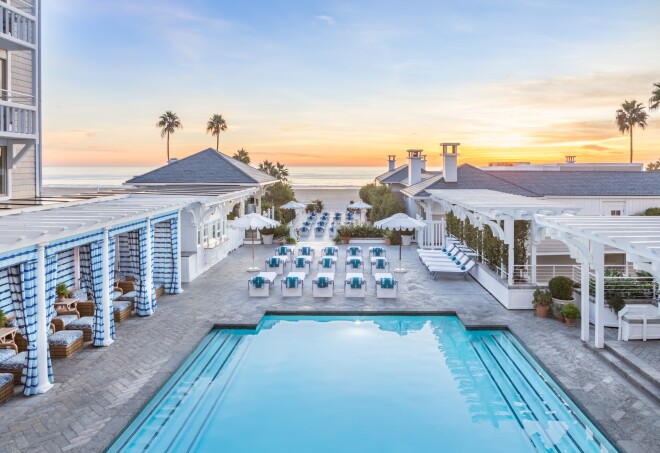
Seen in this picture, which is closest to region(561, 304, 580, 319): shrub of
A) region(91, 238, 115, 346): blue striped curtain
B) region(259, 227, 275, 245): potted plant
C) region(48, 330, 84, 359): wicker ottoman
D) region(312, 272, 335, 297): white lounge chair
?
region(312, 272, 335, 297): white lounge chair

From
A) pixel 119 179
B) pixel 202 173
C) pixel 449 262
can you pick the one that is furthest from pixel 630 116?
pixel 119 179

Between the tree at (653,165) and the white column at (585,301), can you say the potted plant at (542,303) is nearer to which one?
the white column at (585,301)

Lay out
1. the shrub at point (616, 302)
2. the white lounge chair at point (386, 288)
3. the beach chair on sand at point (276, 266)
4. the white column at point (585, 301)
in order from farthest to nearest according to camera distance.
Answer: the beach chair on sand at point (276, 266) → the white lounge chair at point (386, 288) → the shrub at point (616, 302) → the white column at point (585, 301)

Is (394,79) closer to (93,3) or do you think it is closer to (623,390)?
(93,3)

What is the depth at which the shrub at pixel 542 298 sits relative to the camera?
534 inches

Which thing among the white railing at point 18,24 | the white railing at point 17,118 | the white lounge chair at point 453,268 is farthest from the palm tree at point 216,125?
the white railing at point 17,118

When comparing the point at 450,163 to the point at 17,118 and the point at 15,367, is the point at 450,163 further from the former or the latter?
the point at 15,367

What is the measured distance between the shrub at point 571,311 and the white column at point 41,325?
446 inches

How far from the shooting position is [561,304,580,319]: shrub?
12711 mm

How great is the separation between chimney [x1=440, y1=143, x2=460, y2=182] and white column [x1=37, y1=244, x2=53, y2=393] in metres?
22.3

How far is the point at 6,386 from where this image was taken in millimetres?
8531

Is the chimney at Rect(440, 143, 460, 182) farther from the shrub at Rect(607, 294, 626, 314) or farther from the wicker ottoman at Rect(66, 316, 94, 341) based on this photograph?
the wicker ottoman at Rect(66, 316, 94, 341)

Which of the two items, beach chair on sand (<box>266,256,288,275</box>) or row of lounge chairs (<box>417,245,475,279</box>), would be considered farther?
beach chair on sand (<box>266,256,288,275</box>)

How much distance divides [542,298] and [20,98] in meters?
15.6
